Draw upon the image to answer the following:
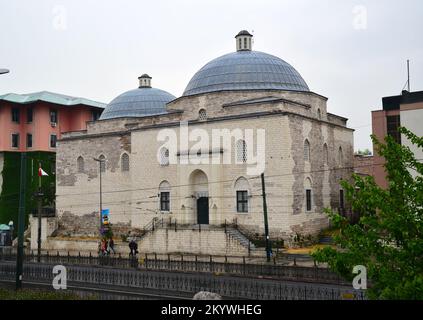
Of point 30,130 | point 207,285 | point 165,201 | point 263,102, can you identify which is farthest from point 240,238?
point 30,130

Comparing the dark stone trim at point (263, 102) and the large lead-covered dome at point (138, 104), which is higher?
the large lead-covered dome at point (138, 104)

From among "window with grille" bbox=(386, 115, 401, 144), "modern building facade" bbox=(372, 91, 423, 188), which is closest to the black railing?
"modern building facade" bbox=(372, 91, 423, 188)

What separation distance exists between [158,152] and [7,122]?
22.7 meters

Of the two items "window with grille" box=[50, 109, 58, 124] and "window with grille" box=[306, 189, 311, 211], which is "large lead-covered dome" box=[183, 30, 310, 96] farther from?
"window with grille" box=[50, 109, 58, 124]

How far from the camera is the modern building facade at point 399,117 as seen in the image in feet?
92.9

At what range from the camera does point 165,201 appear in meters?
37.5

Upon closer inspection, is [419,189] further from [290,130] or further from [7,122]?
[7,122]

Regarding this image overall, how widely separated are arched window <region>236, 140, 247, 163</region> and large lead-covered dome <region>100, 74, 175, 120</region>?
13858 mm

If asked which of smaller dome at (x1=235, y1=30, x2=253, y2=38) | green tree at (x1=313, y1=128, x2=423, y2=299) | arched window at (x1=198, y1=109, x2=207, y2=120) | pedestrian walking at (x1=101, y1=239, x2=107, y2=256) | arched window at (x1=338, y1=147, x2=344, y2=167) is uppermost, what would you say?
smaller dome at (x1=235, y1=30, x2=253, y2=38)

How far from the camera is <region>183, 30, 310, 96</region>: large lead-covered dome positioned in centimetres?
3734

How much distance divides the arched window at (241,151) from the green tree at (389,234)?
71.2 ft

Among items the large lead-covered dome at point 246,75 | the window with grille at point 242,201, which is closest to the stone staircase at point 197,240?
the window with grille at point 242,201

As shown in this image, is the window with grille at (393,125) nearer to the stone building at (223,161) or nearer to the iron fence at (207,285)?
the stone building at (223,161)
